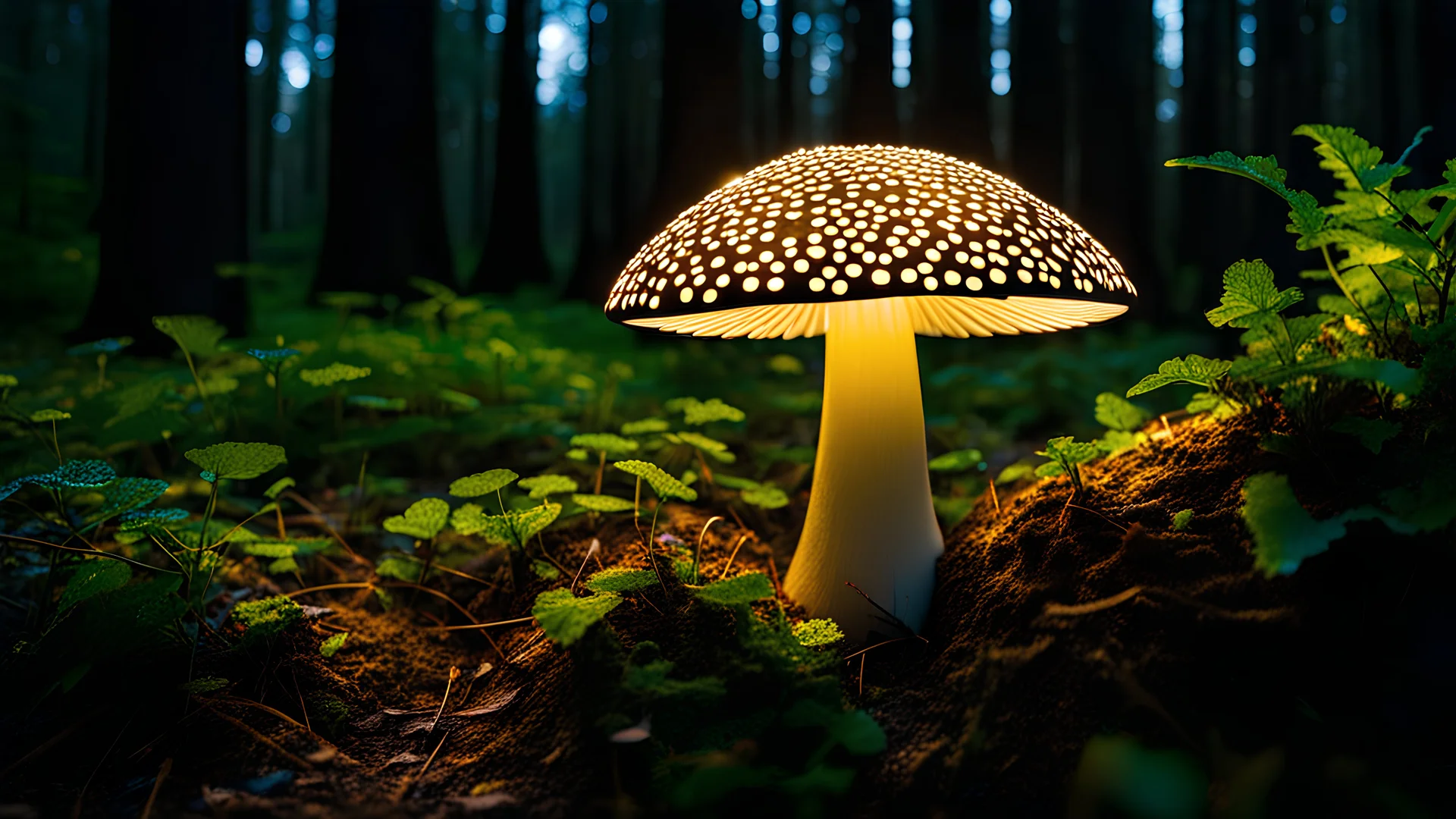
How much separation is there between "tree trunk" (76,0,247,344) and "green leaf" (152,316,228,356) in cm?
259

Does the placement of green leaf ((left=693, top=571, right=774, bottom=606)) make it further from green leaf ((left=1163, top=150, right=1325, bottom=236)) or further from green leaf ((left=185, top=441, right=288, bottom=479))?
green leaf ((left=1163, top=150, right=1325, bottom=236))

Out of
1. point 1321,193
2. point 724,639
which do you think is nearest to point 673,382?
point 724,639

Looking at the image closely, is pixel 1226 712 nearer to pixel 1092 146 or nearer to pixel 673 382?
pixel 673 382

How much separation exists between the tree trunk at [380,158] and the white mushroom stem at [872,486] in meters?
6.95

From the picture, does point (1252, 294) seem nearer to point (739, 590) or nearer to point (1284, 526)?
point (1284, 526)

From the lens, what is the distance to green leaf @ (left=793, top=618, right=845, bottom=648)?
5.85 ft

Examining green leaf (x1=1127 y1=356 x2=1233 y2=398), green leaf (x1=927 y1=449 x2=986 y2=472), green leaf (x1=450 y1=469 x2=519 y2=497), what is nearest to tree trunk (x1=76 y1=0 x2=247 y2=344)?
green leaf (x1=450 y1=469 x2=519 y2=497)

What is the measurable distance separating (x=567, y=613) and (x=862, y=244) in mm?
1068

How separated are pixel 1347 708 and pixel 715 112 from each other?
6.89 metres

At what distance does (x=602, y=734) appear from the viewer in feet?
5.00

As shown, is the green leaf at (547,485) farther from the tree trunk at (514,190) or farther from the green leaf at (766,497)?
the tree trunk at (514,190)

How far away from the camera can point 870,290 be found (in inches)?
62.9

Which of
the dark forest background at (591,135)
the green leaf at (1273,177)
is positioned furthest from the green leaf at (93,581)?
the dark forest background at (591,135)

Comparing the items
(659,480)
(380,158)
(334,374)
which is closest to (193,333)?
(334,374)
